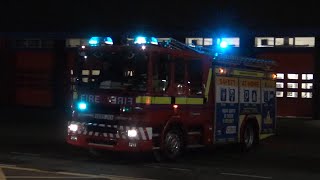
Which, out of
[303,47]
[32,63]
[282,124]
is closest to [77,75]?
[282,124]

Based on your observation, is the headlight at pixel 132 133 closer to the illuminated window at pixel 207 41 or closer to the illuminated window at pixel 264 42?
the illuminated window at pixel 207 41

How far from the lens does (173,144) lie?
13.3 m

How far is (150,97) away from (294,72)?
19.8 m

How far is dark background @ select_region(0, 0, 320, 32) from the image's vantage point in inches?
1150

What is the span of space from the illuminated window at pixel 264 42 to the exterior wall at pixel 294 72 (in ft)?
1.55

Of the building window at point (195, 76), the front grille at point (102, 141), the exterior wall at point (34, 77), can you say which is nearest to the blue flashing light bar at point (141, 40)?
the building window at point (195, 76)

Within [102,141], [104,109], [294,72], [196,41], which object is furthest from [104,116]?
[294,72]

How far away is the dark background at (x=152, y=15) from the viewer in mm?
29198

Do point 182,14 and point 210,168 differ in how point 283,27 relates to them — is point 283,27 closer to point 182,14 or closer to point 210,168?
point 182,14

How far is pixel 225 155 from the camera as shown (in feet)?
50.2

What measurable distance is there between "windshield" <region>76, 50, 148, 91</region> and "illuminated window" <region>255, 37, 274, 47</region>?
749 inches

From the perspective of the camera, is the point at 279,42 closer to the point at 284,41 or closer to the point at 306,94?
the point at 284,41

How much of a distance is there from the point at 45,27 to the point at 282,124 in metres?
14.7

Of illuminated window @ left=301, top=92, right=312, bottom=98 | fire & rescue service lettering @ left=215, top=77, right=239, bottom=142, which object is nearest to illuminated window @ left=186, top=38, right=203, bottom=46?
illuminated window @ left=301, top=92, right=312, bottom=98
